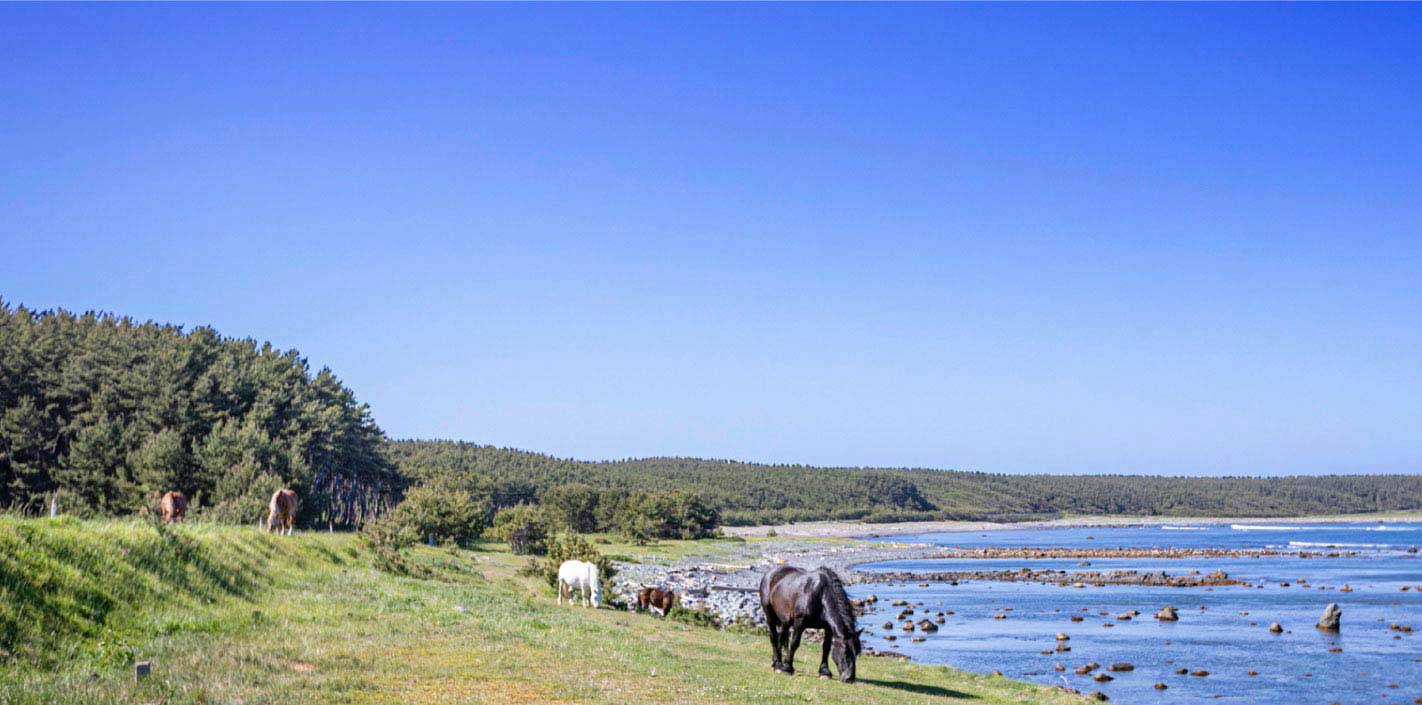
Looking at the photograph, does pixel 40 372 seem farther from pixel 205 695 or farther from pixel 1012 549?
pixel 1012 549

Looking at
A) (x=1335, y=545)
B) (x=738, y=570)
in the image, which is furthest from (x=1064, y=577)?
(x=1335, y=545)

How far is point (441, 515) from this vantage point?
6341cm

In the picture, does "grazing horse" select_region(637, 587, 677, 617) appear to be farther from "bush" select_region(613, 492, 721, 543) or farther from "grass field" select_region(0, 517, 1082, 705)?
"bush" select_region(613, 492, 721, 543)

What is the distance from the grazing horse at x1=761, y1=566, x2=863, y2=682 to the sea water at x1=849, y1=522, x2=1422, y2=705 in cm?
455

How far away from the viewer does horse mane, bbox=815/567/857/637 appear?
18.1 metres

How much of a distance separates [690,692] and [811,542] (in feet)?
414

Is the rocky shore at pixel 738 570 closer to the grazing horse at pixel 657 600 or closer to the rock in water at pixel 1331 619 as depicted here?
the grazing horse at pixel 657 600

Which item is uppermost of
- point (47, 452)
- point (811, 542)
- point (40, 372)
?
point (40, 372)

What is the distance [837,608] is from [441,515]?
164 feet

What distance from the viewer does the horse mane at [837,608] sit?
18078 mm

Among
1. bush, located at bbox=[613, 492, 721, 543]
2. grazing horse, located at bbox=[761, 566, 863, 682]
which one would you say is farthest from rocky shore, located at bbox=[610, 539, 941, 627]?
grazing horse, located at bbox=[761, 566, 863, 682]

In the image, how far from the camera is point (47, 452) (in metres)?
56.8

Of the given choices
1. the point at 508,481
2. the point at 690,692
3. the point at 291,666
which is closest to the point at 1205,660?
the point at 690,692

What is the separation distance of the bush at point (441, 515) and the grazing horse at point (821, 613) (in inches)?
1697
